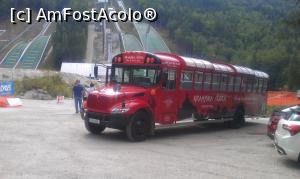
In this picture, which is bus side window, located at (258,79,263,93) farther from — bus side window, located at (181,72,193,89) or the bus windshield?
the bus windshield

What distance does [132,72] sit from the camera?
50.9 feet

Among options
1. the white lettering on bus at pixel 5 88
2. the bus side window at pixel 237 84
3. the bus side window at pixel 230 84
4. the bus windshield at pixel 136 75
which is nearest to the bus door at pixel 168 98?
the bus windshield at pixel 136 75

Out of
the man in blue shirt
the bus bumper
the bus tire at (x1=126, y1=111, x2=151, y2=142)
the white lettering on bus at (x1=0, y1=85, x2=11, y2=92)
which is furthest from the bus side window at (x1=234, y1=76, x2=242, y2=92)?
the white lettering on bus at (x1=0, y1=85, x2=11, y2=92)

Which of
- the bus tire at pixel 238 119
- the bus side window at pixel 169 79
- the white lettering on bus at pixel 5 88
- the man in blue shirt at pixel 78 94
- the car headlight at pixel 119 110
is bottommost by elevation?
the white lettering on bus at pixel 5 88

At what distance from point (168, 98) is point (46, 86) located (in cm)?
2605

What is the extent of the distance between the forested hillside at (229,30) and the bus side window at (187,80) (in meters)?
55.9

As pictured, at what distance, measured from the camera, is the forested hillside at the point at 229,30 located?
82.5 meters

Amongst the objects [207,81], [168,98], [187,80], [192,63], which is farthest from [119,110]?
[207,81]

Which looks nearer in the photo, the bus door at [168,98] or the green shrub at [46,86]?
the bus door at [168,98]

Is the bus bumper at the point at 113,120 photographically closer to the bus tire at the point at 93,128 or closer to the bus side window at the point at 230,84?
the bus tire at the point at 93,128

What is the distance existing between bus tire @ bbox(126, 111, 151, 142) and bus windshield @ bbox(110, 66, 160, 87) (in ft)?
3.69

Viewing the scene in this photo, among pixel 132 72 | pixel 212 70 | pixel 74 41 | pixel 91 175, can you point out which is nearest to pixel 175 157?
pixel 91 175

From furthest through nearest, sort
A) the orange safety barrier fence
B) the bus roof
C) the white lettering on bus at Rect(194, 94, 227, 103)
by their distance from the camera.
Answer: the orange safety barrier fence, the white lettering on bus at Rect(194, 94, 227, 103), the bus roof

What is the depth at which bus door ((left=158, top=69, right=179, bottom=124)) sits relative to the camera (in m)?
15.3
